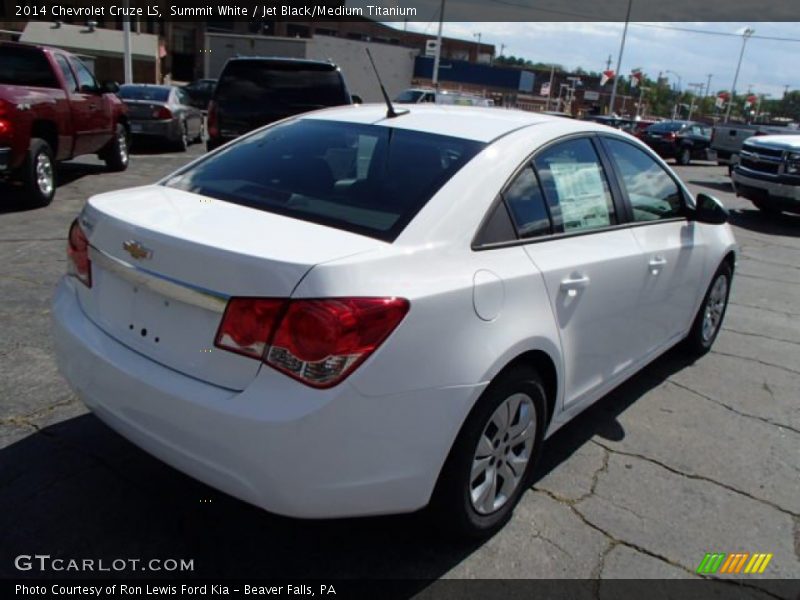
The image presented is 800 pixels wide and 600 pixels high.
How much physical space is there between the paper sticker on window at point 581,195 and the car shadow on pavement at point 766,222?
367 inches

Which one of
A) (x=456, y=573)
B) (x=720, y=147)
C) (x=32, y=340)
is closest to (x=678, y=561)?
(x=456, y=573)

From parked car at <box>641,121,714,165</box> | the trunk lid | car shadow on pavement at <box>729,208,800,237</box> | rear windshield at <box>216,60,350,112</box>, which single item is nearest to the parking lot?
the trunk lid

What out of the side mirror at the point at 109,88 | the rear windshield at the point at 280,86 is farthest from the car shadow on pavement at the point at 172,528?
the side mirror at the point at 109,88

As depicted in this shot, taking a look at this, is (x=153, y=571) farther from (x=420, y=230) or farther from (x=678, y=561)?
(x=678, y=561)

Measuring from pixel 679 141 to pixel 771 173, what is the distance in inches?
523

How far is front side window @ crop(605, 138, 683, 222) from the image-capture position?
3.68 meters

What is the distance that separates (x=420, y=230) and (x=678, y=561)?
1.68 metres

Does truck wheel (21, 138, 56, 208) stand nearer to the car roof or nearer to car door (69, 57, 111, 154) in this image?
car door (69, 57, 111, 154)

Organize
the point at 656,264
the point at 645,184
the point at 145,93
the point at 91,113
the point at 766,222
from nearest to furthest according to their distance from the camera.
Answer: the point at 656,264
the point at 645,184
the point at 91,113
the point at 766,222
the point at 145,93

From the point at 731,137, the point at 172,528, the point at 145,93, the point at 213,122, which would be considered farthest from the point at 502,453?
the point at 731,137

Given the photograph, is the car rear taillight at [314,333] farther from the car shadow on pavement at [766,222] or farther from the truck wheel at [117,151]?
the car shadow on pavement at [766,222]

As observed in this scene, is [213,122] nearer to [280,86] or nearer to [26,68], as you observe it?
[280,86]

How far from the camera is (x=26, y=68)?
350 inches

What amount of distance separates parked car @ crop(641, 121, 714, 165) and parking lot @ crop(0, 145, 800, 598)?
2148 cm
